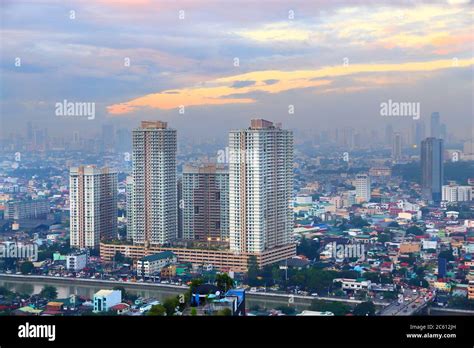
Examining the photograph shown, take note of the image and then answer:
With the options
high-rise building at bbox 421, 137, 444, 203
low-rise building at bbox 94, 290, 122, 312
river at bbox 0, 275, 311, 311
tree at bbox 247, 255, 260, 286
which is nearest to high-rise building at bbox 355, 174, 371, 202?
high-rise building at bbox 421, 137, 444, 203

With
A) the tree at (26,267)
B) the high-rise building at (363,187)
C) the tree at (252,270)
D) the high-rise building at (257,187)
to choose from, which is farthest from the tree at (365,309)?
the high-rise building at (363,187)

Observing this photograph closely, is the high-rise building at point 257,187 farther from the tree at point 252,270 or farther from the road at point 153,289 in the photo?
the road at point 153,289

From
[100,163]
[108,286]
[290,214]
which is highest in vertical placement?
[100,163]

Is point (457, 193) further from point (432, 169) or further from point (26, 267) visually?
point (26, 267)
